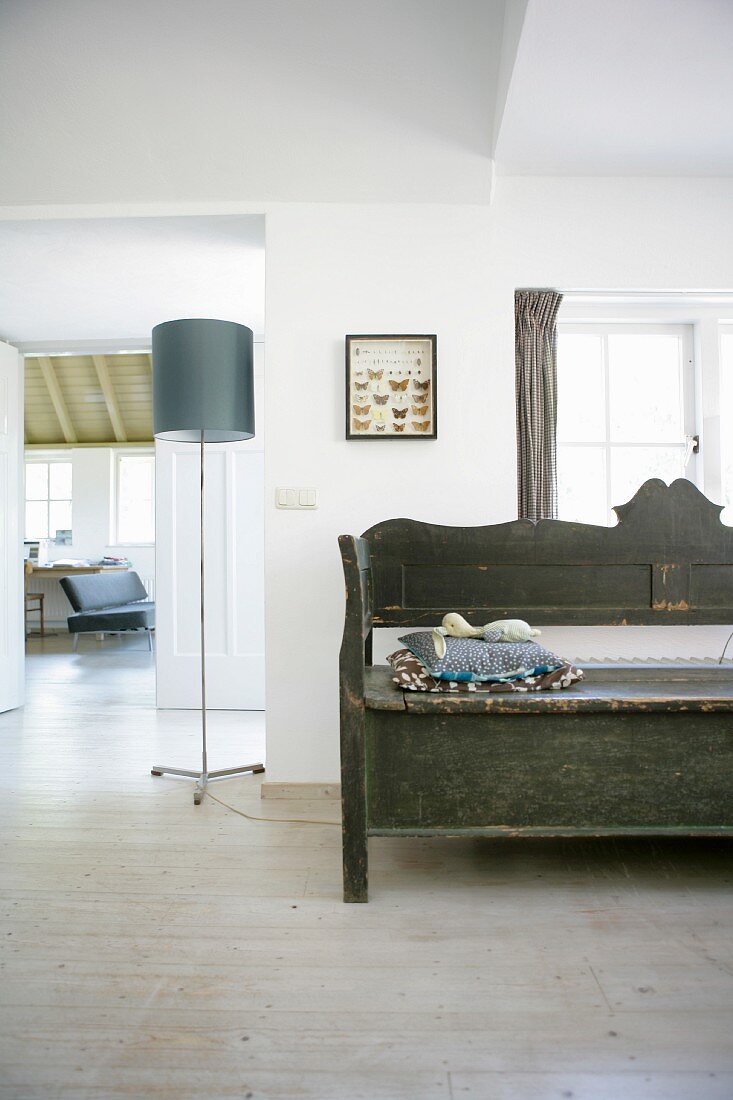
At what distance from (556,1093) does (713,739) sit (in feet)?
3.33

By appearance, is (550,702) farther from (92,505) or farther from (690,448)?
(92,505)

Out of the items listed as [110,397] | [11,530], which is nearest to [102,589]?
[110,397]

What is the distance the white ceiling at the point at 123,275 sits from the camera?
9.60 feet

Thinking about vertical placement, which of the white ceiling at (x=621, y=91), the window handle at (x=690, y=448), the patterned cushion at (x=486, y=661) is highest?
the white ceiling at (x=621, y=91)

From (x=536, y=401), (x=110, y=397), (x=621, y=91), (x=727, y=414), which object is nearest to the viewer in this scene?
(x=621, y=91)

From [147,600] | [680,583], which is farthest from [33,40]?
[147,600]

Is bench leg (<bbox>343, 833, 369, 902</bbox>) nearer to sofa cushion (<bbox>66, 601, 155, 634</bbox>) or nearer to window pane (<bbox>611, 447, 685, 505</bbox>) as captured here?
window pane (<bbox>611, 447, 685, 505</bbox>)

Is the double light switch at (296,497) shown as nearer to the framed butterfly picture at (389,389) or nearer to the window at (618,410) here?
the framed butterfly picture at (389,389)

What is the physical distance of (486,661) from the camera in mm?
1981

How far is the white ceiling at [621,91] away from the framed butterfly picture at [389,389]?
2.52 feet

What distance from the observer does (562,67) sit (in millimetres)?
2291

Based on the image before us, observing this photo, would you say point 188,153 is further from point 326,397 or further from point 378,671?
point 378,671

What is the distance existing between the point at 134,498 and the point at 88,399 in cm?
123

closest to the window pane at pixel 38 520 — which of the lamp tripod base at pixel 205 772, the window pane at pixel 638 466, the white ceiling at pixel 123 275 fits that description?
the white ceiling at pixel 123 275
